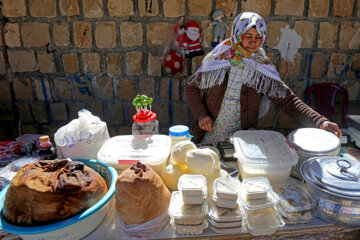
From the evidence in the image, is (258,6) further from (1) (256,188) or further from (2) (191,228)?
(2) (191,228)

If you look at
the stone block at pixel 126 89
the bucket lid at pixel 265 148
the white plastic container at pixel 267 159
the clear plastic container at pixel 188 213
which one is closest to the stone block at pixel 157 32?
the stone block at pixel 126 89

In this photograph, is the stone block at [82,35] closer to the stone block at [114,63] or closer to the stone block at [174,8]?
the stone block at [114,63]

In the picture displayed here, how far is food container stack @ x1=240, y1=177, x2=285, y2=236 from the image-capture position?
1.05m

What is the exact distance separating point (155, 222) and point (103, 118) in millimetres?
2214

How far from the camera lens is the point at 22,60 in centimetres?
283

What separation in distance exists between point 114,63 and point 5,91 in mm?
1323

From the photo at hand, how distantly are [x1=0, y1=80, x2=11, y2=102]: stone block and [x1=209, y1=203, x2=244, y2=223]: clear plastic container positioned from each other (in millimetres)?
2892

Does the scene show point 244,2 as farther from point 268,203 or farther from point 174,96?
point 268,203

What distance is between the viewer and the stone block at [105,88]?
2.90 metres

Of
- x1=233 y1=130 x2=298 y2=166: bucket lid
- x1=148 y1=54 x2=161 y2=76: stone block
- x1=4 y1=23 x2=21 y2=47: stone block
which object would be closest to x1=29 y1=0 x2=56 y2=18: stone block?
x1=4 y1=23 x2=21 y2=47: stone block

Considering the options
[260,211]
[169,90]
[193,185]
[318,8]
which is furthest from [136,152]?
[318,8]

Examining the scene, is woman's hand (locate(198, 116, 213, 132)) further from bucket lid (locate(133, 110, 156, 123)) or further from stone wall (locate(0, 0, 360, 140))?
stone wall (locate(0, 0, 360, 140))

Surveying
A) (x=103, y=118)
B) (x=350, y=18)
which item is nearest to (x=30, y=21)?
(x=103, y=118)

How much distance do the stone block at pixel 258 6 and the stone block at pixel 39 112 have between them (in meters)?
2.48
